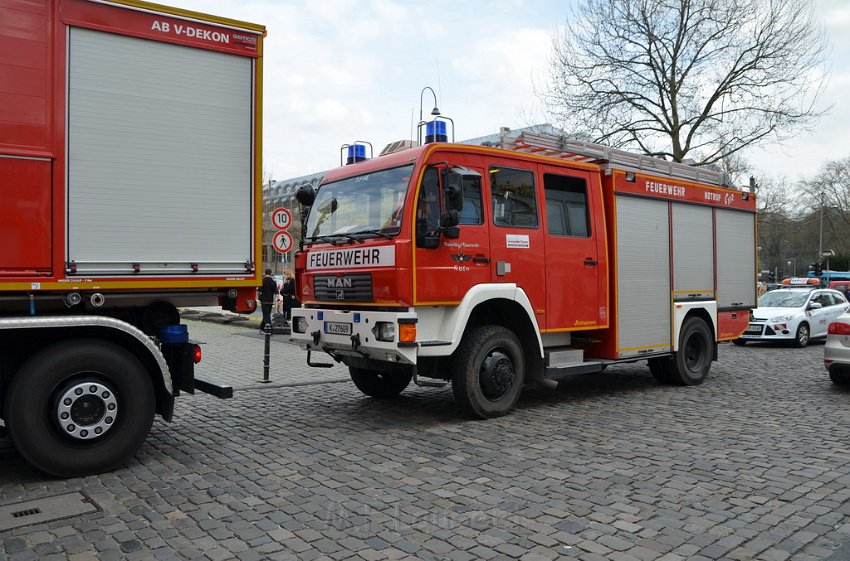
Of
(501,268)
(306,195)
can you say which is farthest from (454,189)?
(306,195)

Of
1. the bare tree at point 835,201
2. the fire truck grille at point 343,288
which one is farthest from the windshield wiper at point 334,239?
the bare tree at point 835,201

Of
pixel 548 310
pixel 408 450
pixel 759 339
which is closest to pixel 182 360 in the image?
pixel 408 450

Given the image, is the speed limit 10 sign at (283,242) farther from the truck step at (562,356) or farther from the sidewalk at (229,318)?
the truck step at (562,356)

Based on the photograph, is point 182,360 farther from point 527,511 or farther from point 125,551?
point 527,511

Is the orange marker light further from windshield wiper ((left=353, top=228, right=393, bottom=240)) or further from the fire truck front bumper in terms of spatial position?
windshield wiper ((left=353, top=228, right=393, bottom=240))

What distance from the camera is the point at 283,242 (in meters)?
13.0

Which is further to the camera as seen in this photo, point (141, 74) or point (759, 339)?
point (759, 339)

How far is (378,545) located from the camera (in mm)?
4109

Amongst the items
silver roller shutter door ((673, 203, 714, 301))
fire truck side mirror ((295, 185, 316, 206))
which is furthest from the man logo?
silver roller shutter door ((673, 203, 714, 301))

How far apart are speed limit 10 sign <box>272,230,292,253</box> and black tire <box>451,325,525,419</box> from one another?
632 centimetres

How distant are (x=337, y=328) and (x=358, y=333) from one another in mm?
399

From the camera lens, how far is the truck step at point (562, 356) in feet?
26.7

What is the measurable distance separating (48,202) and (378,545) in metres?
3.46

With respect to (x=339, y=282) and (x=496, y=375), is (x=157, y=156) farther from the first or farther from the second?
(x=496, y=375)
